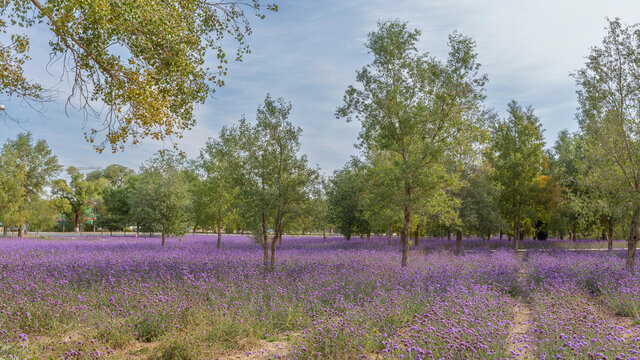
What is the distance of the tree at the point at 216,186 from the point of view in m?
13.8

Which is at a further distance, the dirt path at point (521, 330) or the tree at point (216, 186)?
the tree at point (216, 186)

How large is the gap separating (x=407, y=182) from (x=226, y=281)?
6718mm

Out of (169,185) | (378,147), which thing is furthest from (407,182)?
(169,185)

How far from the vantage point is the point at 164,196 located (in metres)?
23.6

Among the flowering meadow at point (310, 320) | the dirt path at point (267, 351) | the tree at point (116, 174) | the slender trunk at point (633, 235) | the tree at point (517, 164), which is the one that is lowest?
the dirt path at point (267, 351)

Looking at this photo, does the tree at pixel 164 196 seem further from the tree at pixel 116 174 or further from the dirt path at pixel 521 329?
the tree at pixel 116 174

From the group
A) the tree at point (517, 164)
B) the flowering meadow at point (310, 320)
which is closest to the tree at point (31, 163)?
the flowering meadow at point (310, 320)

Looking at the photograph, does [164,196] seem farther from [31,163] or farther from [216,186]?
[31,163]

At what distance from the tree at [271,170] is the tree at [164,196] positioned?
11.6 m

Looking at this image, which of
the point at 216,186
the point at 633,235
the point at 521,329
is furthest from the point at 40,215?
the point at 633,235

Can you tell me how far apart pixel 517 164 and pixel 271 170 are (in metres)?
16.9

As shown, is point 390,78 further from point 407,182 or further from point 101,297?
point 101,297

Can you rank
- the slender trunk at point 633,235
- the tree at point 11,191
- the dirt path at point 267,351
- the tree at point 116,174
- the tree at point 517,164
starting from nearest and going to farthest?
the dirt path at point 267,351 < the slender trunk at point 633,235 < the tree at point 517,164 < the tree at point 11,191 < the tree at point 116,174

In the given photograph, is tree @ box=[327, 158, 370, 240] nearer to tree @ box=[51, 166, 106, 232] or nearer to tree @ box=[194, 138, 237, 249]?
tree @ box=[194, 138, 237, 249]
